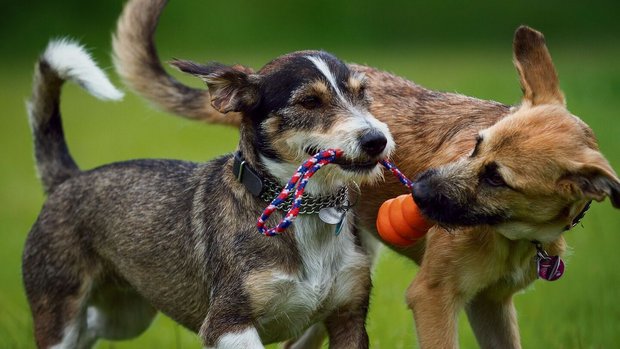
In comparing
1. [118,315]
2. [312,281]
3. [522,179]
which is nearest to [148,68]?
[118,315]

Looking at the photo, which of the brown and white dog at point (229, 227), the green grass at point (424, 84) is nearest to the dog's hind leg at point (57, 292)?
the brown and white dog at point (229, 227)

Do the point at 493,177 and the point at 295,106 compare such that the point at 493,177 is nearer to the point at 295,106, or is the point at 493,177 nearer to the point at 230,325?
the point at 295,106

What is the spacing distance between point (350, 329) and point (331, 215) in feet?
2.06

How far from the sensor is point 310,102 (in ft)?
18.5

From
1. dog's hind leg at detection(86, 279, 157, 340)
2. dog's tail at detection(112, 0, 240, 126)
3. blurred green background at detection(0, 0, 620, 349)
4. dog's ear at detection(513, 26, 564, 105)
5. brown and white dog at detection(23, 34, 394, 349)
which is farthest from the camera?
blurred green background at detection(0, 0, 620, 349)

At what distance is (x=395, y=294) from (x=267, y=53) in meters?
13.9

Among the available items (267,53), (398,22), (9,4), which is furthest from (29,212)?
(398,22)

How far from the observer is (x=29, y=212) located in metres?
14.6

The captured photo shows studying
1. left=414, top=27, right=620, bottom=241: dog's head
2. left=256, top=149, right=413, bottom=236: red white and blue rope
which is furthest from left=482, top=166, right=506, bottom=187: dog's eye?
left=256, top=149, right=413, bottom=236: red white and blue rope

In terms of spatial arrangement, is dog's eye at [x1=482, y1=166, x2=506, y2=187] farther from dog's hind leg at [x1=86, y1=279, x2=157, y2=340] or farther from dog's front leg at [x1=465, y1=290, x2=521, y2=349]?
dog's hind leg at [x1=86, y1=279, x2=157, y2=340]

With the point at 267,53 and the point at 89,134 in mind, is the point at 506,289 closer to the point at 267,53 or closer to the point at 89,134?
the point at 89,134

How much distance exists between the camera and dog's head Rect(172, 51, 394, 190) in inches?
217

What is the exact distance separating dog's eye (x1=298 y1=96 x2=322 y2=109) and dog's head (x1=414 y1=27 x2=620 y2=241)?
0.67m

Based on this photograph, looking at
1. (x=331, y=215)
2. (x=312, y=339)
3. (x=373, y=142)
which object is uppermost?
(x=373, y=142)
